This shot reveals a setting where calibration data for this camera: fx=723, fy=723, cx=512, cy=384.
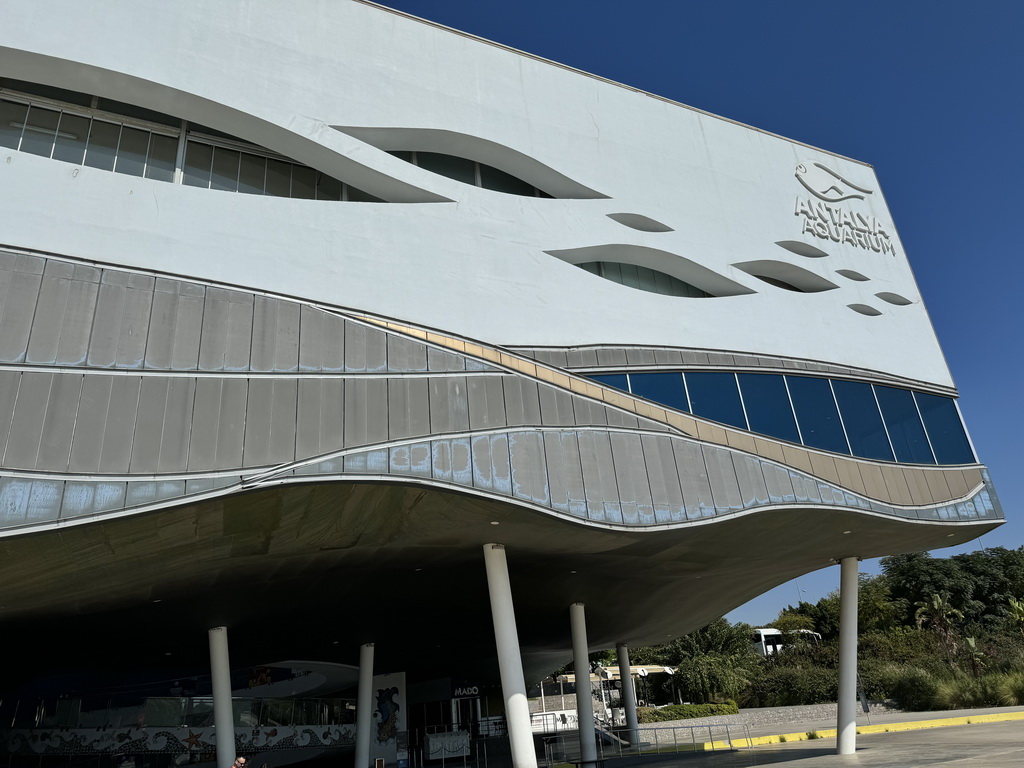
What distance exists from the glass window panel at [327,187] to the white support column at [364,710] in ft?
56.1

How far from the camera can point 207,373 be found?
45.1 feet

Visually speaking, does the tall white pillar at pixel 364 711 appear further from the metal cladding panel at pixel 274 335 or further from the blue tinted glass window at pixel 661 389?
the metal cladding panel at pixel 274 335

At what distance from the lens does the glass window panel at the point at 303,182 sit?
20625 mm


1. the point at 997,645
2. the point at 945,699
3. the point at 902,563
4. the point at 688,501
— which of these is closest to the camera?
the point at 688,501

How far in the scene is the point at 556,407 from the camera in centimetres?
1616

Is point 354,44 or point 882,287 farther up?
point 354,44

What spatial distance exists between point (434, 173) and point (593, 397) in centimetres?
887

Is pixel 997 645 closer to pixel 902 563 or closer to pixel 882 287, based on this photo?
pixel 902 563

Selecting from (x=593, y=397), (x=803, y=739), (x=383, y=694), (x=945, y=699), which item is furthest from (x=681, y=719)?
(x=593, y=397)

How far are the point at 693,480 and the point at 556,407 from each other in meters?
3.63

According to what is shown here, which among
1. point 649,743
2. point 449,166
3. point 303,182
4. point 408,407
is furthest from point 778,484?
point 649,743

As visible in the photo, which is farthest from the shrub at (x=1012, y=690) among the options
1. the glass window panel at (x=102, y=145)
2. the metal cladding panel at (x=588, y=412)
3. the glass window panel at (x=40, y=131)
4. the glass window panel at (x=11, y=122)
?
the glass window panel at (x=11, y=122)

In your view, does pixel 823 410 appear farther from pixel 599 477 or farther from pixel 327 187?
pixel 327 187

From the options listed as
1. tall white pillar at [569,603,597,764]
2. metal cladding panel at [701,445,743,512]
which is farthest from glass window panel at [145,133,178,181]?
tall white pillar at [569,603,597,764]
